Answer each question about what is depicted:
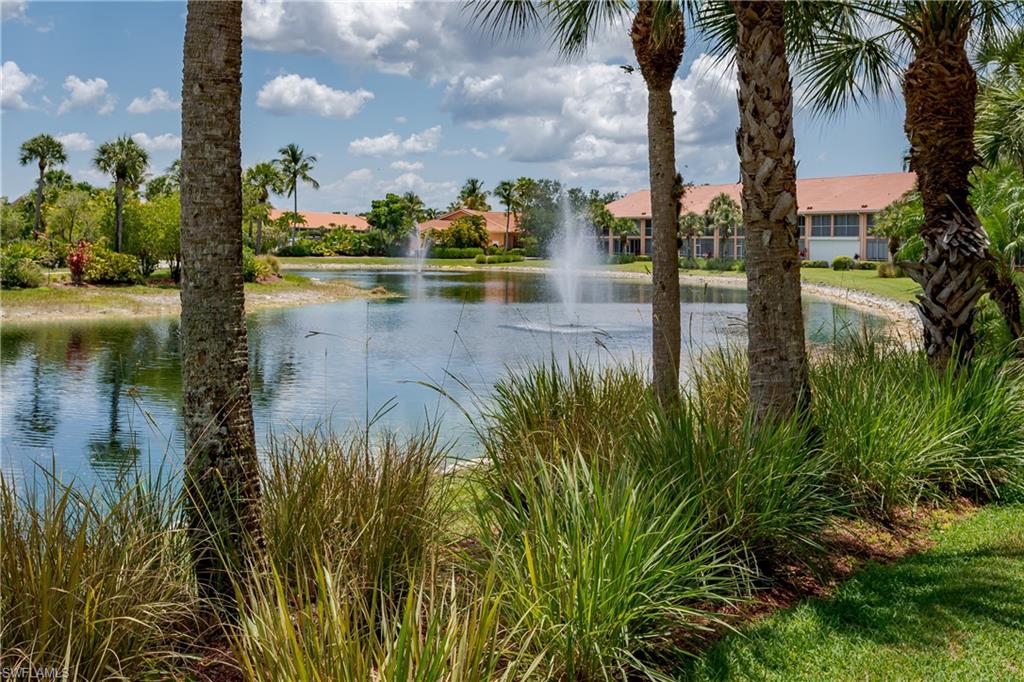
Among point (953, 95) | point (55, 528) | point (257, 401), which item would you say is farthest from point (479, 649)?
point (257, 401)

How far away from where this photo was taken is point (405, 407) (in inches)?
607

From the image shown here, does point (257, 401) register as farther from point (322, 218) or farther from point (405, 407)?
point (322, 218)

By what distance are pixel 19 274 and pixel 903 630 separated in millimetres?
38727

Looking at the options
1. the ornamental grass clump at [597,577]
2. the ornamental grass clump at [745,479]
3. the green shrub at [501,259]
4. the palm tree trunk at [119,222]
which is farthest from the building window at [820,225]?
the ornamental grass clump at [597,577]

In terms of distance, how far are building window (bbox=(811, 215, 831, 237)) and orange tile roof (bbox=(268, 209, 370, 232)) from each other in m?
58.7

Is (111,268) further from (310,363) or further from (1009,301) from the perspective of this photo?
(1009,301)

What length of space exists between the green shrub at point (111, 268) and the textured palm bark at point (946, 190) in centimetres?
3820

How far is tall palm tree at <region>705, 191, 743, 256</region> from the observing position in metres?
75.2

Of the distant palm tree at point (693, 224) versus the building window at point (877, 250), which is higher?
the distant palm tree at point (693, 224)

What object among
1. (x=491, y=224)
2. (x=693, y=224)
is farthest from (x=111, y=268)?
(x=491, y=224)

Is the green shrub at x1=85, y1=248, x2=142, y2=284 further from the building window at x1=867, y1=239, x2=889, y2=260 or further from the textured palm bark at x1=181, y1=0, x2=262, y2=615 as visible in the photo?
the building window at x1=867, y1=239, x2=889, y2=260

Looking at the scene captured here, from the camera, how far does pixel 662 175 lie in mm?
8438

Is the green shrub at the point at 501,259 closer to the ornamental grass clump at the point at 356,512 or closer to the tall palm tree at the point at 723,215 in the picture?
the tall palm tree at the point at 723,215

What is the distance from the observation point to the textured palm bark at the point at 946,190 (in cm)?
891
